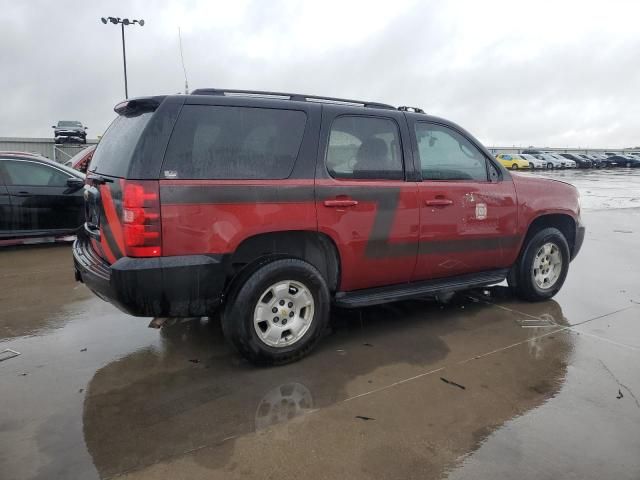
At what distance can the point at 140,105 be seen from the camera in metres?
3.43

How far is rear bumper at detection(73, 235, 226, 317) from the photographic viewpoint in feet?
10.4

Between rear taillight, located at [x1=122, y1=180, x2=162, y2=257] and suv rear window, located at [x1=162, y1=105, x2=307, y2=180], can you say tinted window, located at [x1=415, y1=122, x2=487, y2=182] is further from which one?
rear taillight, located at [x1=122, y1=180, x2=162, y2=257]

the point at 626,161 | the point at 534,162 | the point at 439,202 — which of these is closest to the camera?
the point at 439,202

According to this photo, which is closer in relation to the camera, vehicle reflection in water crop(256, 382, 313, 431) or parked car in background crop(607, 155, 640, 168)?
vehicle reflection in water crop(256, 382, 313, 431)

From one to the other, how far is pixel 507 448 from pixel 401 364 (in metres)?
1.14

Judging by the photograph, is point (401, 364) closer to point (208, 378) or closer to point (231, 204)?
point (208, 378)

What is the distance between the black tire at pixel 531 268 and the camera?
503cm

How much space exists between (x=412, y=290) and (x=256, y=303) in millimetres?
1494

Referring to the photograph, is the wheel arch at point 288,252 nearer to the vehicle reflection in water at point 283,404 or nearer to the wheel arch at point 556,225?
the vehicle reflection in water at point 283,404

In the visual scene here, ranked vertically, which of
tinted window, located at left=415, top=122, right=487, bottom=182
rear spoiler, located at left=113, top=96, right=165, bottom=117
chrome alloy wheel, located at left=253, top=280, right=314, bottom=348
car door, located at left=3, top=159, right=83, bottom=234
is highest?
rear spoiler, located at left=113, top=96, right=165, bottom=117

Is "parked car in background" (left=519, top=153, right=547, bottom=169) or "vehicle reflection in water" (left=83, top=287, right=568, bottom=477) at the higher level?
"parked car in background" (left=519, top=153, right=547, bottom=169)

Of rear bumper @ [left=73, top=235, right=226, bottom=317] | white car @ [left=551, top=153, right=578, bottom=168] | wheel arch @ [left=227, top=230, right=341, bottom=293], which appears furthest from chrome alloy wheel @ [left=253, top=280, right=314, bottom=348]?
white car @ [left=551, top=153, right=578, bottom=168]

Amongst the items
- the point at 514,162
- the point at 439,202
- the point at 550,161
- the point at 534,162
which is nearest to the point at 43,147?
the point at 439,202

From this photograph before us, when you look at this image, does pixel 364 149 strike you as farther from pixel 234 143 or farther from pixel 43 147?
pixel 43 147
